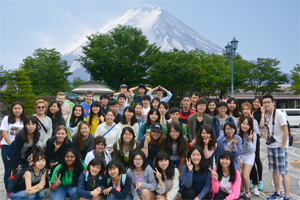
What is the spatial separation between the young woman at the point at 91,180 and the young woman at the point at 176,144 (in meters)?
1.21

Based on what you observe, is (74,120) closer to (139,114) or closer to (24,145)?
(24,145)

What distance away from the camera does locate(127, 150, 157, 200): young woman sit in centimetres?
376

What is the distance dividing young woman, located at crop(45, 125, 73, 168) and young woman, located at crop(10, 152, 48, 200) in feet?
0.76

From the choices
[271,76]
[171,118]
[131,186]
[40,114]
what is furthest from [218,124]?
[271,76]

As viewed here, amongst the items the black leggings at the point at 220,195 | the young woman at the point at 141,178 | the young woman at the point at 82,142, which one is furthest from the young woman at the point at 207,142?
the young woman at the point at 82,142

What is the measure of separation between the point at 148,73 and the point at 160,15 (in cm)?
11661

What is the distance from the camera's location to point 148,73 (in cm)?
2238

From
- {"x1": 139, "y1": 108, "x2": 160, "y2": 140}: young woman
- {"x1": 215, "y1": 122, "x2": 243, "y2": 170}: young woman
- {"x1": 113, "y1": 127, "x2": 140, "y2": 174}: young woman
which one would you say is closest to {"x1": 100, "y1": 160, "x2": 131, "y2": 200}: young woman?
{"x1": 113, "y1": 127, "x2": 140, "y2": 174}: young woman

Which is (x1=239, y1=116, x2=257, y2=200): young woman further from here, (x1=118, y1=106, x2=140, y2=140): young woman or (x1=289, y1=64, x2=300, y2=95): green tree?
(x1=289, y1=64, x2=300, y2=95): green tree

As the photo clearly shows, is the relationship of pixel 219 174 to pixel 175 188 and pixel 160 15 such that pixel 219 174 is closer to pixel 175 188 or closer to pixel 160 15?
pixel 175 188

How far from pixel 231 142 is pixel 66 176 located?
297 centimetres

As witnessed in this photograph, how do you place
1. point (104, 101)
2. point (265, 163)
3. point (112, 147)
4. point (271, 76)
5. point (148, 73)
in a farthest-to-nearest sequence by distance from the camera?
1. point (271, 76)
2. point (148, 73)
3. point (265, 163)
4. point (104, 101)
5. point (112, 147)

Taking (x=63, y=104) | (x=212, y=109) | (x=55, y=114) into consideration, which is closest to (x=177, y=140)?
(x=212, y=109)

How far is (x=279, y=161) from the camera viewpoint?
414 cm
